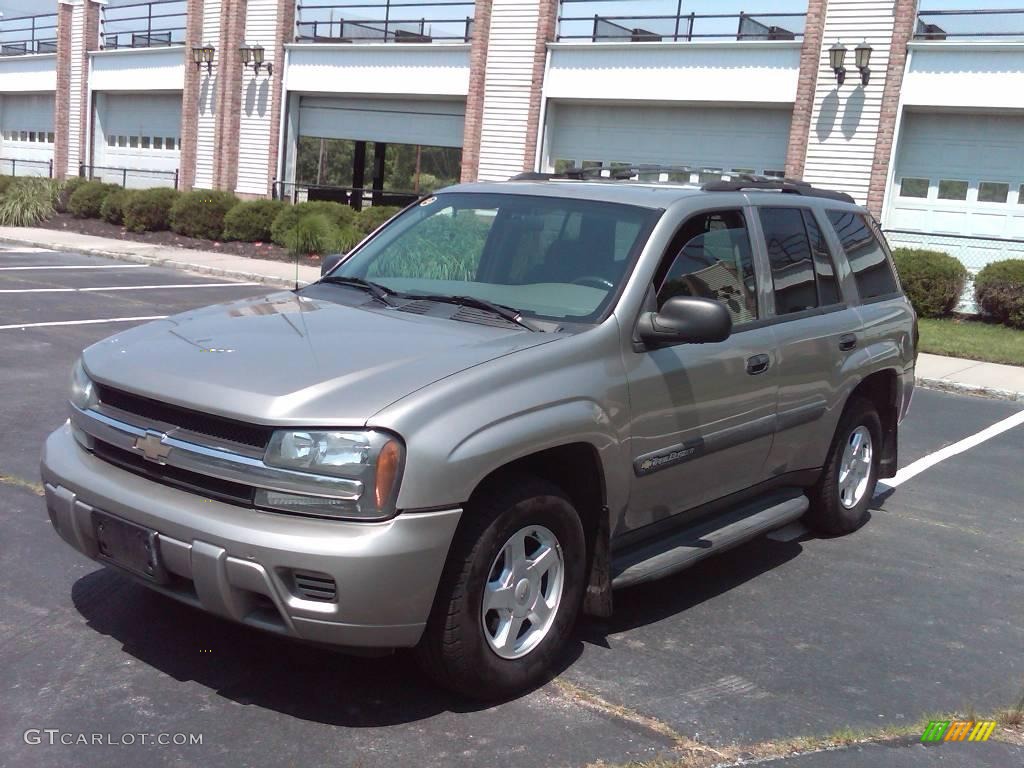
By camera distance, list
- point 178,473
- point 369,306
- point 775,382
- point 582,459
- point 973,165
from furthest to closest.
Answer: point 973,165 → point 775,382 → point 369,306 → point 582,459 → point 178,473

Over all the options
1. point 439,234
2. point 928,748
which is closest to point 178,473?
point 439,234

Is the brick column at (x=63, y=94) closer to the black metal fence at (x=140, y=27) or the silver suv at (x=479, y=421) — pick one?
the black metal fence at (x=140, y=27)

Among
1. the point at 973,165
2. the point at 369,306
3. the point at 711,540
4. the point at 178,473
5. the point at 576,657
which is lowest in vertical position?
the point at 576,657

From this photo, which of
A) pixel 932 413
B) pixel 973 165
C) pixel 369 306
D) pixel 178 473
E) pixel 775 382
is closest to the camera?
pixel 178 473

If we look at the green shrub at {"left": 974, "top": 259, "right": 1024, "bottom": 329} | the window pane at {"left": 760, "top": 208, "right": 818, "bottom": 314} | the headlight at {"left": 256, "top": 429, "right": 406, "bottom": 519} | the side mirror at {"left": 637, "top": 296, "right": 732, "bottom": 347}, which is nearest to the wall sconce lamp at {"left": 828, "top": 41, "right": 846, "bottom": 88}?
the green shrub at {"left": 974, "top": 259, "right": 1024, "bottom": 329}

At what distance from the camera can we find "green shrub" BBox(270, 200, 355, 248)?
22281 mm

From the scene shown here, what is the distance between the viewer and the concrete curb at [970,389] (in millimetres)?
11844

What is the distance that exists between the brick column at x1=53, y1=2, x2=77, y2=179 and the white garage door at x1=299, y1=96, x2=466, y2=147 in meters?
10.8

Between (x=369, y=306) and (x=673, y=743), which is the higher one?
(x=369, y=306)

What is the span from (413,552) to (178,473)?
87cm

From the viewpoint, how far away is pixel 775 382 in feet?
16.8

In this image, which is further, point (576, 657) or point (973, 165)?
point (973, 165)

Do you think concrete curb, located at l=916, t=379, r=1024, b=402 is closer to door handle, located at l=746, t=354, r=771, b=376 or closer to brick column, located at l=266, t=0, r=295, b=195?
door handle, located at l=746, t=354, r=771, b=376

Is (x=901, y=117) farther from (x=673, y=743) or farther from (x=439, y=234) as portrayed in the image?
(x=673, y=743)
